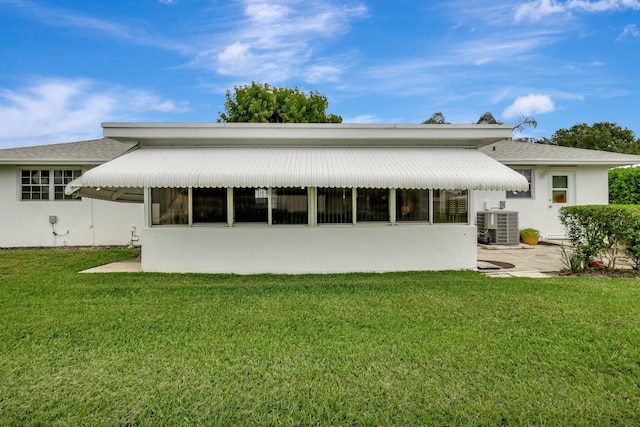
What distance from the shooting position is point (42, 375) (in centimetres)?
441

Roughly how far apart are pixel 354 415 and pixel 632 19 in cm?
2484

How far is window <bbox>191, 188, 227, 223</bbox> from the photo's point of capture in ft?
35.0

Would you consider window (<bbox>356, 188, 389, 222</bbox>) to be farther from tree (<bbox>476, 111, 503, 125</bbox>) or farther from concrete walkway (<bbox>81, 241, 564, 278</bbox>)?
tree (<bbox>476, 111, 503, 125</bbox>)

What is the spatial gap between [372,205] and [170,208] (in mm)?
5870

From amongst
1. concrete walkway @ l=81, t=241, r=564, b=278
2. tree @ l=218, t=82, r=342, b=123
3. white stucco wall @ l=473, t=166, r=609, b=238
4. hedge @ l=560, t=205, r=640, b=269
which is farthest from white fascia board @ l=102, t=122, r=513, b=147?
tree @ l=218, t=82, r=342, b=123

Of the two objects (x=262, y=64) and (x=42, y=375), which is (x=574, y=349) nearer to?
(x=42, y=375)

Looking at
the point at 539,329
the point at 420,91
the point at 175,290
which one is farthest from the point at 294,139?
the point at 420,91

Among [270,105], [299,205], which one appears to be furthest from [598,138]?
[299,205]

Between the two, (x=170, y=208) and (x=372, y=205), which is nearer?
(x=170, y=208)

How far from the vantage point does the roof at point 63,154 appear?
15383 millimetres

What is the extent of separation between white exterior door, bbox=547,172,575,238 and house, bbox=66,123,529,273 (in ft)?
30.1

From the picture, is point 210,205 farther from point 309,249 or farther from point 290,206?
point 309,249

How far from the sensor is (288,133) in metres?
10.4

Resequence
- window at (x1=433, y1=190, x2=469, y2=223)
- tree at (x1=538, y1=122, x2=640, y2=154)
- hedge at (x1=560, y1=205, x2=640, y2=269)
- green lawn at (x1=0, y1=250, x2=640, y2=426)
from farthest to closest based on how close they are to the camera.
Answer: tree at (x1=538, y1=122, x2=640, y2=154), window at (x1=433, y1=190, x2=469, y2=223), hedge at (x1=560, y1=205, x2=640, y2=269), green lawn at (x1=0, y1=250, x2=640, y2=426)
